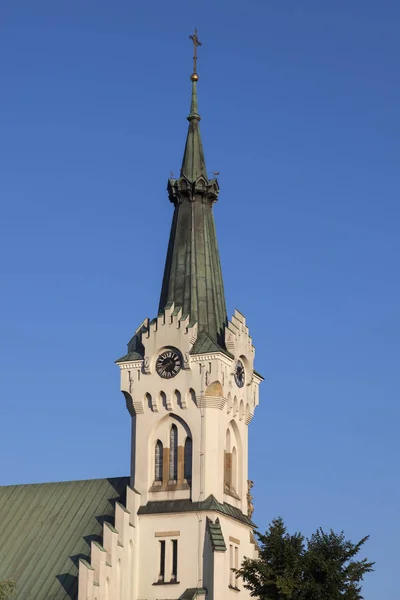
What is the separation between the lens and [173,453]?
80500 mm

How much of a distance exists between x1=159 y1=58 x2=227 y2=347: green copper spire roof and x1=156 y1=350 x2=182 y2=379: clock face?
2.43 meters

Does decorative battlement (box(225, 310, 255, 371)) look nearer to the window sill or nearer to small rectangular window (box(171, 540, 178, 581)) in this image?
the window sill

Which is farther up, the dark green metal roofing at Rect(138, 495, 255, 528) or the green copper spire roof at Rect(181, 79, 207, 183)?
the green copper spire roof at Rect(181, 79, 207, 183)

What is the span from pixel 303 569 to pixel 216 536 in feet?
21.6

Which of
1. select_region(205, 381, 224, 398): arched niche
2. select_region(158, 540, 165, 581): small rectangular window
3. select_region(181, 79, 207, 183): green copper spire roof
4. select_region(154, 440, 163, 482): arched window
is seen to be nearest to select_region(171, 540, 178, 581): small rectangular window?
select_region(158, 540, 165, 581): small rectangular window

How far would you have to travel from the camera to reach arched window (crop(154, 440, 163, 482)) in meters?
80.6

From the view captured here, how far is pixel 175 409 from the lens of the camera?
265ft

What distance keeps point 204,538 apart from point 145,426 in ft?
26.8

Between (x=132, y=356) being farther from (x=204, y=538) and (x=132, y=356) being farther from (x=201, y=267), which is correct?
(x=204, y=538)

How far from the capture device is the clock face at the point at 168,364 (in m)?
81.5

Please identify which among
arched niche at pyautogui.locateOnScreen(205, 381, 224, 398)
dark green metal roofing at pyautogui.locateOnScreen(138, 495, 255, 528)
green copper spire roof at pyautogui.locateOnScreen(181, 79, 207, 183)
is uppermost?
green copper spire roof at pyautogui.locateOnScreen(181, 79, 207, 183)

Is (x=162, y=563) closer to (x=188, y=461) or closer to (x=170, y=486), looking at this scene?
(x=170, y=486)

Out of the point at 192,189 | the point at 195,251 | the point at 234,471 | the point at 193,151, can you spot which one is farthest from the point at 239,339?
the point at 193,151

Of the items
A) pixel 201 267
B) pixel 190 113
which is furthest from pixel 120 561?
pixel 190 113
